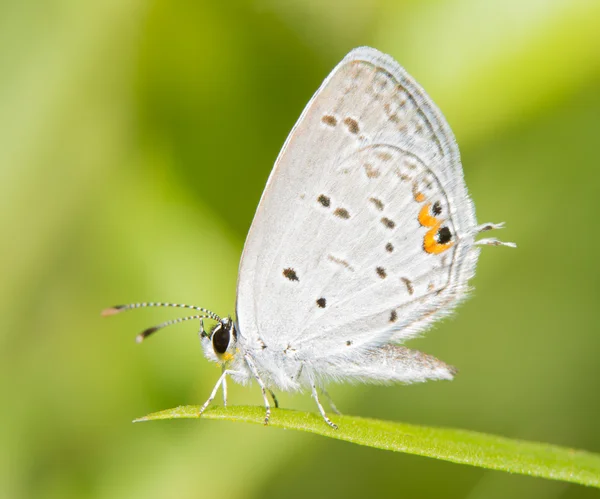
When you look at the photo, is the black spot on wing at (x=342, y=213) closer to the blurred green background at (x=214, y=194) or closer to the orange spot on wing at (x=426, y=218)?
the orange spot on wing at (x=426, y=218)

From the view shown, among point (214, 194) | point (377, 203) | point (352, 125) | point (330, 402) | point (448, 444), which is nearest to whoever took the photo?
point (448, 444)

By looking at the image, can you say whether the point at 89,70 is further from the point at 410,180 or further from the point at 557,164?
the point at 557,164

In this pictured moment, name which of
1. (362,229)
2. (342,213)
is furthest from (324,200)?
(362,229)

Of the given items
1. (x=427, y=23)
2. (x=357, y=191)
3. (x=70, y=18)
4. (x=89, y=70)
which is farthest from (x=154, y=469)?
(x=427, y=23)

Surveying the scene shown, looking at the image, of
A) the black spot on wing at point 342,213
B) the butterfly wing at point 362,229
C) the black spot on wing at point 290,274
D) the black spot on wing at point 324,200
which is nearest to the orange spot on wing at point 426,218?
the butterfly wing at point 362,229

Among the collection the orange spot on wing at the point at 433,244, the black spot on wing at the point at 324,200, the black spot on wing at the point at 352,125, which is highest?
the black spot on wing at the point at 352,125

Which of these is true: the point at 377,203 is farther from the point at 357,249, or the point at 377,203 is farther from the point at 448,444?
the point at 448,444

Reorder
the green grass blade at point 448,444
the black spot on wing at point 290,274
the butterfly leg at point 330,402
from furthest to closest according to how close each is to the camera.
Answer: the butterfly leg at point 330,402, the black spot on wing at point 290,274, the green grass blade at point 448,444
